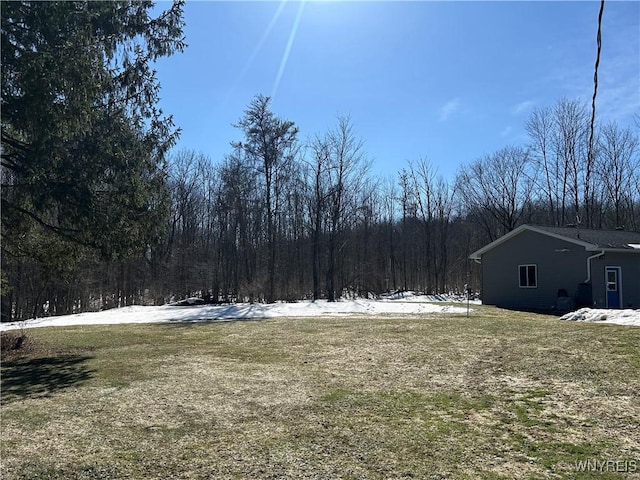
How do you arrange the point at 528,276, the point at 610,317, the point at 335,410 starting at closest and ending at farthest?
the point at 335,410 → the point at 610,317 → the point at 528,276

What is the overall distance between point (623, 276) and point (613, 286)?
0.74m

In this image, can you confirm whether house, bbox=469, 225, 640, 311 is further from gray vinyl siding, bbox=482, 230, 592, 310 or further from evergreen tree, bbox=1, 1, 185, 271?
evergreen tree, bbox=1, 1, 185, 271

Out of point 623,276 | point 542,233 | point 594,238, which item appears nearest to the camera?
point 623,276

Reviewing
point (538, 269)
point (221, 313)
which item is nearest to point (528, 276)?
point (538, 269)

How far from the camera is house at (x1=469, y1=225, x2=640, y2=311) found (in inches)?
725

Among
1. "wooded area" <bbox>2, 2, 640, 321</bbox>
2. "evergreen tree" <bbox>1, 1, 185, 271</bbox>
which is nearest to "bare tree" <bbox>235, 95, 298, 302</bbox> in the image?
"wooded area" <bbox>2, 2, 640, 321</bbox>

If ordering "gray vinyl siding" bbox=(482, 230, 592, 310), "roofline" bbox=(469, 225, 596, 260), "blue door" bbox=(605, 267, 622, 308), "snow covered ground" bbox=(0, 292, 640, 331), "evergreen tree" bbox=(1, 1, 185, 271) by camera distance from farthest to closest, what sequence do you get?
"gray vinyl siding" bbox=(482, 230, 592, 310) < "blue door" bbox=(605, 267, 622, 308) < "roofline" bbox=(469, 225, 596, 260) < "snow covered ground" bbox=(0, 292, 640, 331) < "evergreen tree" bbox=(1, 1, 185, 271)

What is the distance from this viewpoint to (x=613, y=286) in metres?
18.9

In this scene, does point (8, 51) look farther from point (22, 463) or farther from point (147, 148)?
point (22, 463)

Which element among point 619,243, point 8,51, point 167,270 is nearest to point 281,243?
point 167,270

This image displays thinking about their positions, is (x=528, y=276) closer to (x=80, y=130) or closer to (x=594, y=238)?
(x=594, y=238)

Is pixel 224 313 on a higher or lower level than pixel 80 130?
lower

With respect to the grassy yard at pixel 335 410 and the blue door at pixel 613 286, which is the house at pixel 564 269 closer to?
the blue door at pixel 613 286

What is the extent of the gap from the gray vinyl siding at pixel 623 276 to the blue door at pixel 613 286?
0.71 ft
